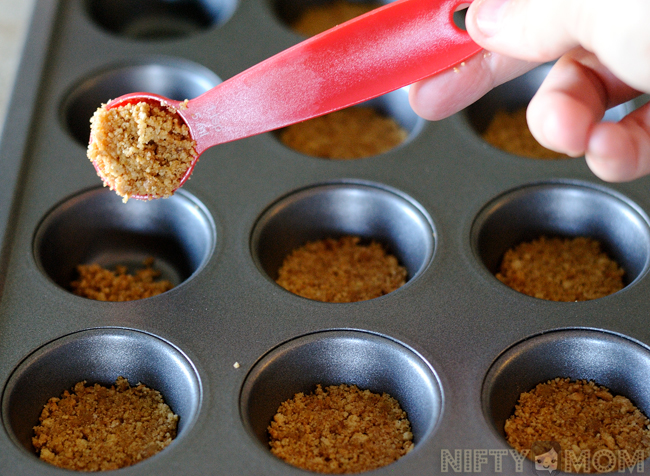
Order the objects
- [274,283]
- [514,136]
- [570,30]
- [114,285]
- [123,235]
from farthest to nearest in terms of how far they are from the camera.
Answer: [514,136] < [123,235] < [114,285] < [274,283] < [570,30]

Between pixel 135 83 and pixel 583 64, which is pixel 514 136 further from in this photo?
pixel 135 83

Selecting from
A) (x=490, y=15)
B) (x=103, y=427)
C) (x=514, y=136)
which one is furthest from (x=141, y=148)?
(x=514, y=136)

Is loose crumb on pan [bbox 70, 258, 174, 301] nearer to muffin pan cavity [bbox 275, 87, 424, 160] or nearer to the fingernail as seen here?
muffin pan cavity [bbox 275, 87, 424, 160]

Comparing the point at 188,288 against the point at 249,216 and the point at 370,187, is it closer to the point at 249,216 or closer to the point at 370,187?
the point at 249,216

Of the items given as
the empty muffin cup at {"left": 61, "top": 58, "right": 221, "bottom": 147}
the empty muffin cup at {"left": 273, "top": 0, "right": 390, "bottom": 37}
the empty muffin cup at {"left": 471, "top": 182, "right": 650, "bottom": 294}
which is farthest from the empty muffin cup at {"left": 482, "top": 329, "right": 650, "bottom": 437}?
the empty muffin cup at {"left": 273, "top": 0, "right": 390, "bottom": 37}

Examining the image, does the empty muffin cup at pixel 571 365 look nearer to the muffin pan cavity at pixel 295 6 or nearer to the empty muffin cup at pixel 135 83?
the empty muffin cup at pixel 135 83

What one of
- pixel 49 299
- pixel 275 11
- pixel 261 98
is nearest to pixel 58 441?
pixel 49 299
